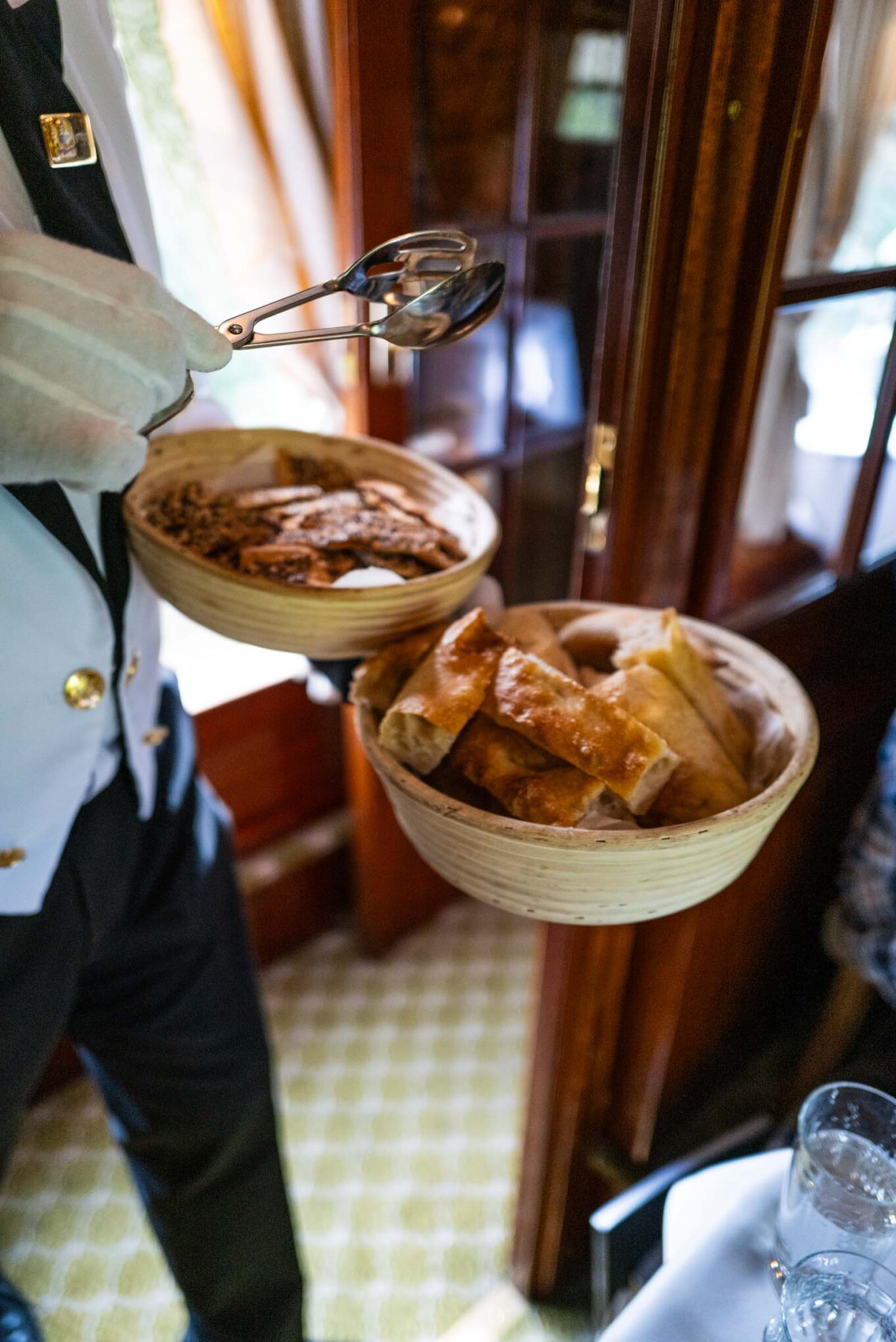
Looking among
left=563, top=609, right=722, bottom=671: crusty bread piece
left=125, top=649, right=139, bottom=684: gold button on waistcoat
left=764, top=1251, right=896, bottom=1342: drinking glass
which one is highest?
left=563, top=609, right=722, bottom=671: crusty bread piece

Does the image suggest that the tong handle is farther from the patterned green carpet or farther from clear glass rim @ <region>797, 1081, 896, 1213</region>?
the patterned green carpet

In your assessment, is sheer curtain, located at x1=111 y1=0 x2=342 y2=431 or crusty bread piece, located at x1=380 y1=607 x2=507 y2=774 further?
sheer curtain, located at x1=111 y1=0 x2=342 y2=431

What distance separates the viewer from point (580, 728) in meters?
0.66

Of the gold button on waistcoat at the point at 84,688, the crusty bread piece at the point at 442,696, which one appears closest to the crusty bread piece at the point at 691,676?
the crusty bread piece at the point at 442,696

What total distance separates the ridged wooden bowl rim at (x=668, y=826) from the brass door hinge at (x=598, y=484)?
0.24 m

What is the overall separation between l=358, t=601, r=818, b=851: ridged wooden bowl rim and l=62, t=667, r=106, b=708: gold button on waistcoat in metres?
0.28

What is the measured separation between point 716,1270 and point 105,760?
76 cm

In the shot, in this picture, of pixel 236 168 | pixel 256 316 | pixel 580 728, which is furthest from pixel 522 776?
pixel 236 168

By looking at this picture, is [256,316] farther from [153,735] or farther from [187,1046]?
[187,1046]

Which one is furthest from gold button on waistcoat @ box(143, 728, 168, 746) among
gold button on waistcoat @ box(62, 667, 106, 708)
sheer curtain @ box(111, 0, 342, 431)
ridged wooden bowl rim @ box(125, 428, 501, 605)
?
sheer curtain @ box(111, 0, 342, 431)

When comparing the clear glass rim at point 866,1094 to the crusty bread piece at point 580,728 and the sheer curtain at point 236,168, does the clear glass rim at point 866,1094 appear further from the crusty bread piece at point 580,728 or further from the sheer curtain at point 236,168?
the sheer curtain at point 236,168

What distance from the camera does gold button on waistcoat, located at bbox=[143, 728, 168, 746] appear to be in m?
1.01

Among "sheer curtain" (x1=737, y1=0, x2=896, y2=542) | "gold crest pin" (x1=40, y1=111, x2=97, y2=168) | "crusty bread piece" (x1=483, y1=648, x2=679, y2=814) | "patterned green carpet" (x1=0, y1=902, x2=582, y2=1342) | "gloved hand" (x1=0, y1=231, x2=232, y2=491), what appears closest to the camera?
"gloved hand" (x1=0, y1=231, x2=232, y2=491)

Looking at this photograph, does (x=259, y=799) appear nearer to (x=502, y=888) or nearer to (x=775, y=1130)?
(x=775, y=1130)
